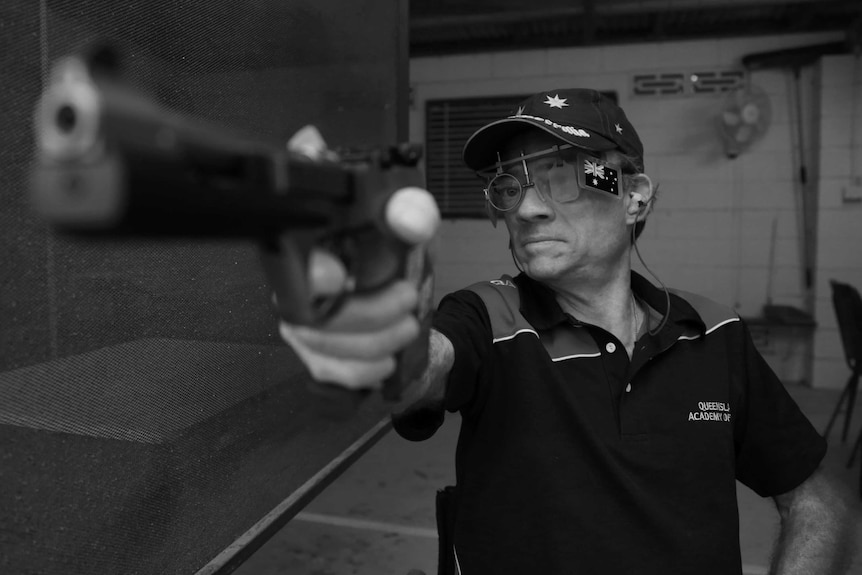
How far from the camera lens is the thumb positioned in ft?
1.82

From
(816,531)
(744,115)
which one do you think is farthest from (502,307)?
(744,115)

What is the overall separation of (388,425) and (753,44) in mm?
4106

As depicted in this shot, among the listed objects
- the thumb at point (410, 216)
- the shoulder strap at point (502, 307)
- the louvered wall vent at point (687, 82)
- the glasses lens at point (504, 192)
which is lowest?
the shoulder strap at point (502, 307)

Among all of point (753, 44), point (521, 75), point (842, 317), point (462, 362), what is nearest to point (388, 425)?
point (462, 362)

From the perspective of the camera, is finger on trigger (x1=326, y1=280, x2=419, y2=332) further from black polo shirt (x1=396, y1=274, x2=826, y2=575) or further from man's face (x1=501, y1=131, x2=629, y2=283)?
man's face (x1=501, y1=131, x2=629, y2=283)

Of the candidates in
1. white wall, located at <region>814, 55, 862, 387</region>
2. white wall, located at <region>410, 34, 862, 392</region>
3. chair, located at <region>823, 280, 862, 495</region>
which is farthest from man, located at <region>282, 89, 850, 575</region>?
white wall, located at <region>814, 55, 862, 387</region>

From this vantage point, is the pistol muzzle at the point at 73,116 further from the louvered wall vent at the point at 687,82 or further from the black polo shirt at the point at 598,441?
the louvered wall vent at the point at 687,82

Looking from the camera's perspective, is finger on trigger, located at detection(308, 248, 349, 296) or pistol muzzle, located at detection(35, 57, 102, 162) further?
finger on trigger, located at detection(308, 248, 349, 296)

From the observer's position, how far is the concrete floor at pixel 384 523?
84.4 inches

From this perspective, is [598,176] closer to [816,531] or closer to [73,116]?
[816,531]

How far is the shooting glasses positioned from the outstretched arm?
0.63m

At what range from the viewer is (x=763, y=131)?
4.54m

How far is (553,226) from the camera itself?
1086mm

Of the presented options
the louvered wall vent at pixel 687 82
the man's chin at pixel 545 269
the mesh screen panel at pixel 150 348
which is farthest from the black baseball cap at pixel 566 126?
the louvered wall vent at pixel 687 82
